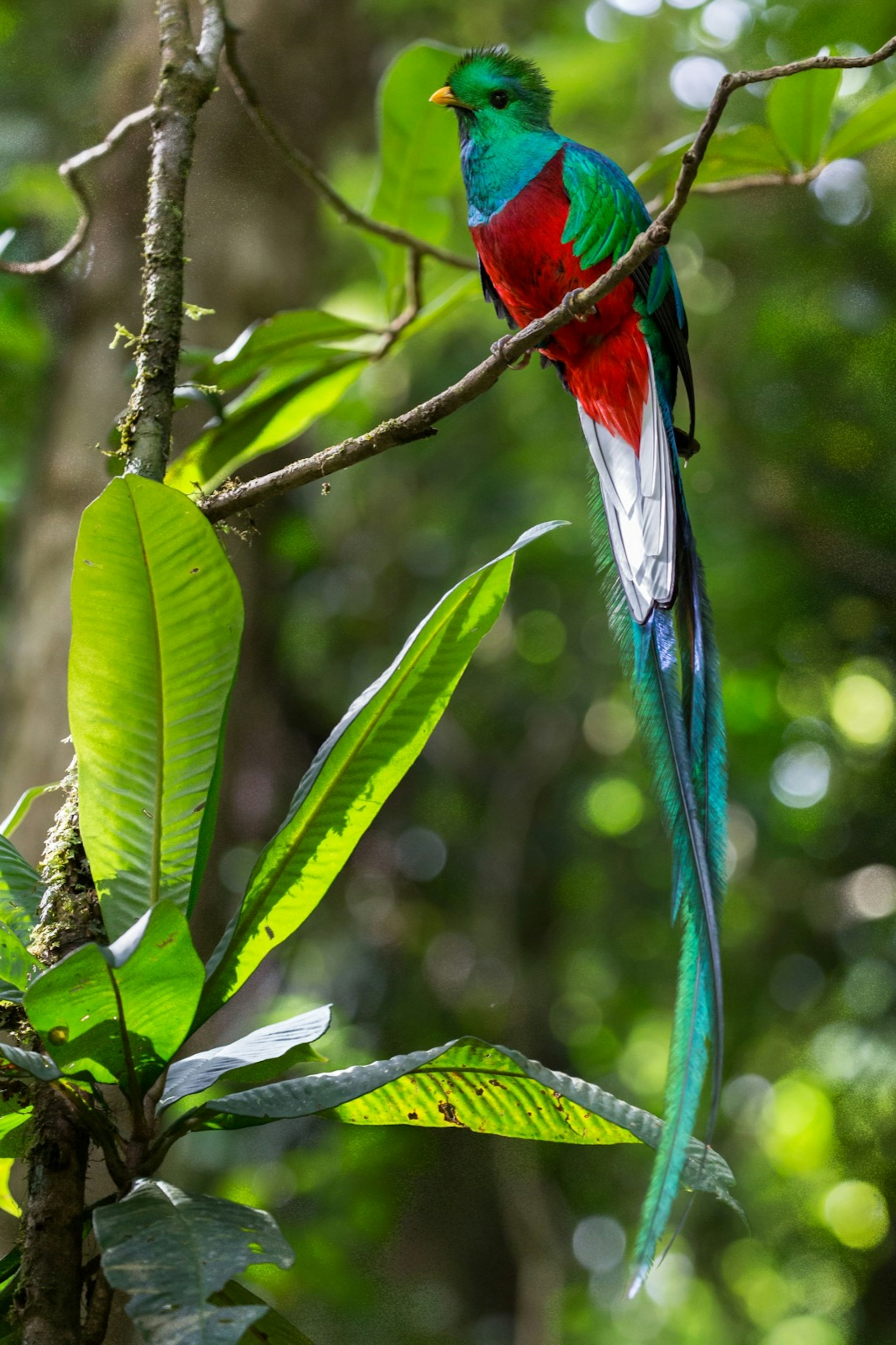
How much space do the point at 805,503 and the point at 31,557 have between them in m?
2.20

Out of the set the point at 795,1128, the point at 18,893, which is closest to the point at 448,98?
the point at 18,893

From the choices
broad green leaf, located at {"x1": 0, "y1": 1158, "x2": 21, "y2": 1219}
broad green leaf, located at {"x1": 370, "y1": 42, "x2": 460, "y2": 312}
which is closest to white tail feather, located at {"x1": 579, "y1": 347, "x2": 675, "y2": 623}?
broad green leaf, located at {"x1": 370, "y1": 42, "x2": 460, "y2": 312}

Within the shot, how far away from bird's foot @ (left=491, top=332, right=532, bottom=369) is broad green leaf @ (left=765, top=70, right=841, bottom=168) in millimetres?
666

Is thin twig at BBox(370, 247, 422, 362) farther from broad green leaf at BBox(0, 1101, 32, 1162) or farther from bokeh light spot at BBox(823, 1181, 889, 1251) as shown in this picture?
bokeh light spot at BBox(823, 1181, 889, 1251)

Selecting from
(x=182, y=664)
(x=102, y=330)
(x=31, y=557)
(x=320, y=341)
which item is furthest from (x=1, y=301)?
(x=182, y=664)

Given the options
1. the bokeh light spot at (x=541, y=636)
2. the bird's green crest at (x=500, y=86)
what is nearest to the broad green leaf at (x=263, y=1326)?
the bird's green crest at (x=500, y=86)

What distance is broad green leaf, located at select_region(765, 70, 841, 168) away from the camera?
5.94ft

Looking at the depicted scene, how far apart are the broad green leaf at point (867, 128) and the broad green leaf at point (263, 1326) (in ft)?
6.12

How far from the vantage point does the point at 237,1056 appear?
98cm

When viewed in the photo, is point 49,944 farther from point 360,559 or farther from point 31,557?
point 360,559

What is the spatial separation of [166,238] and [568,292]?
736 mm

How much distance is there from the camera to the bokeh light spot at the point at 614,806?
16.0 ft

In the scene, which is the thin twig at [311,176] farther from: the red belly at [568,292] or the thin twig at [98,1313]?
the thin twig at [98,1313]

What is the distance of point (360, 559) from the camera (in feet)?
16.1
